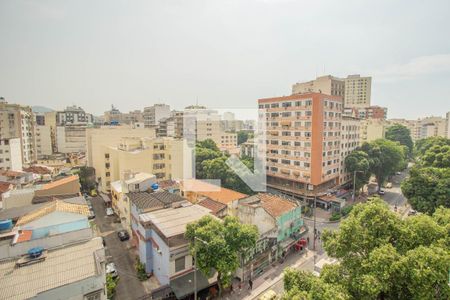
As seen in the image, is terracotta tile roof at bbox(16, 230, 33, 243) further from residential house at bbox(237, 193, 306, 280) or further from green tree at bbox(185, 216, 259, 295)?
residential house at bbox(237, 193, 306, 280)

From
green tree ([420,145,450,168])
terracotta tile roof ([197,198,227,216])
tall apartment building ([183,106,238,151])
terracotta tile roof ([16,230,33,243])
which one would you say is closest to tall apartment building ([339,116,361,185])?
green tree ([420,145,450,168])

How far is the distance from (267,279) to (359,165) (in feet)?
92.0

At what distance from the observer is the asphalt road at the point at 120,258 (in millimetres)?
17453

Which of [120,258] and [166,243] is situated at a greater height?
[166,243]

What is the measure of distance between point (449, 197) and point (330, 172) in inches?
603

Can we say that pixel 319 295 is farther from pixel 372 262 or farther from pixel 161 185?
pixel 161 185

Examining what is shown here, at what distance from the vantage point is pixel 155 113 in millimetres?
89438

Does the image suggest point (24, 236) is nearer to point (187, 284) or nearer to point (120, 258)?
point (120, 258)

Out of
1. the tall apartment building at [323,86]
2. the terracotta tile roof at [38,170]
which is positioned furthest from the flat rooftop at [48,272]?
the tall apartment building at [323,86]

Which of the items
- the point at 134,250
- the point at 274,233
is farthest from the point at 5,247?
the point at 274,233

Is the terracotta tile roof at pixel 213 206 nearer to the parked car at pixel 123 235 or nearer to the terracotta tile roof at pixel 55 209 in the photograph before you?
the parked car at pixel 123 235

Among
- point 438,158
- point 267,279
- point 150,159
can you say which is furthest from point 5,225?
point 438,158

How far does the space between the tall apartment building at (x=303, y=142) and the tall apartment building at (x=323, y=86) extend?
2489cm

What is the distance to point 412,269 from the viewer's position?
29.3 feet
